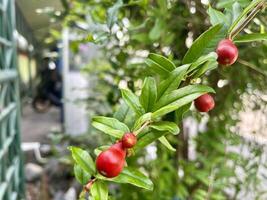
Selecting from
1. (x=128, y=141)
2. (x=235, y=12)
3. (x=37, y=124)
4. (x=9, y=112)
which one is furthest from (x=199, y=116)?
(x=37, y=124)

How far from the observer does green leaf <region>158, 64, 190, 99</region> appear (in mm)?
410

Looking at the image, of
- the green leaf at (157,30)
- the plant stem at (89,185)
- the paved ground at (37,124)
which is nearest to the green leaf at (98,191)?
the plant stem at (89,185)

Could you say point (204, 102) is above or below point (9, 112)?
above

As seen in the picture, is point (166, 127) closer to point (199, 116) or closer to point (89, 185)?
point (89, 185)

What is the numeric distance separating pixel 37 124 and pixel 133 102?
4.83 m

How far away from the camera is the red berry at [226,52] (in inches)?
15.7

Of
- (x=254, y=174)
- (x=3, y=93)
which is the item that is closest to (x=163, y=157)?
(x=254, y=174)

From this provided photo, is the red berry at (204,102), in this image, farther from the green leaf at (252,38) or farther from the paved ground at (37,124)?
the paved ground at (37,124)

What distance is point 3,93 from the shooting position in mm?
1668

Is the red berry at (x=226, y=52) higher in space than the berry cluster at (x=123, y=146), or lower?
higher

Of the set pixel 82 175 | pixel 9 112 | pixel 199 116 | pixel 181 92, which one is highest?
pixel 181 92

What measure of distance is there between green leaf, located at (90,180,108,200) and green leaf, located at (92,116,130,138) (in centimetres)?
6

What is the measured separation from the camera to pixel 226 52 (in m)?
0.40

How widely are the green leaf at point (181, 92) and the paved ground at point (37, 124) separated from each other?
136 inches
